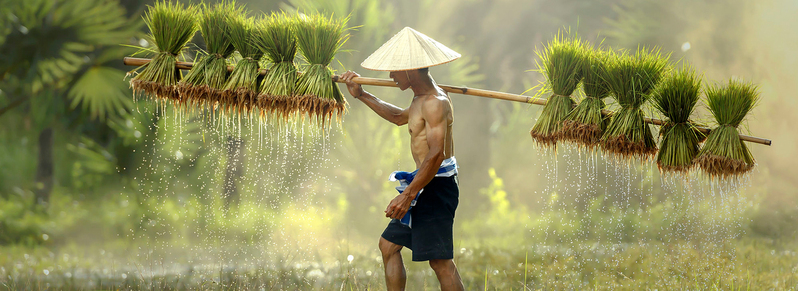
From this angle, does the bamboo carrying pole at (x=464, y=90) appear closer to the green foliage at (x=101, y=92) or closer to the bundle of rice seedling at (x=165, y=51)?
the bundle of rice seedling at (x=165, y=51)

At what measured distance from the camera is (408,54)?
119 inches

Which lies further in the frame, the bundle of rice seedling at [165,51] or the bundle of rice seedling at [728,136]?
the bundle of rice seedling at [728,136]

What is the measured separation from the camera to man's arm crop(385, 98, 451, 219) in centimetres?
286

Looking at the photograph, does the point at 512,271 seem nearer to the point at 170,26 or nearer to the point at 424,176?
the point at 424,176

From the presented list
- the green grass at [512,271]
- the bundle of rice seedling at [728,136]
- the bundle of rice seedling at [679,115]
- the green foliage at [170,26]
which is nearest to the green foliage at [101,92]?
the green grass at [512,271]

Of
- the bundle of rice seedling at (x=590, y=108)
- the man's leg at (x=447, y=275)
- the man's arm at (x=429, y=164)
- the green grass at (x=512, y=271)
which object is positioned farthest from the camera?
the green grass at (x=512, y=271)

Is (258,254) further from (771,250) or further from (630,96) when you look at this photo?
(771,250)

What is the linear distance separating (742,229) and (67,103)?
9.39m

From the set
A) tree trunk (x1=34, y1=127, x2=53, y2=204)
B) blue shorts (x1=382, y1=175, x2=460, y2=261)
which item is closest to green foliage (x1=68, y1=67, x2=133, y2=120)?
tree trunk (x1=34, y1=127, x2=53, y2=204)

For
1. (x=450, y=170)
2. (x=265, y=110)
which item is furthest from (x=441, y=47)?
(x=265, y=110)

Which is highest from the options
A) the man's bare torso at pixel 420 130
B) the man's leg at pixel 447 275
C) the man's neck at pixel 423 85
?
the man's neck at pixel 423 85

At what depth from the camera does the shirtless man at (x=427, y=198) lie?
288 cm

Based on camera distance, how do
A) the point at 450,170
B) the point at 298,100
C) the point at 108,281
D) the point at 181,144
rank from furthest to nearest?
the point at 181,144 → the point at 108,281 → the point at 298,100 → the point at 450,170

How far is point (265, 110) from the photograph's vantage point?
11.5 ft
